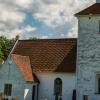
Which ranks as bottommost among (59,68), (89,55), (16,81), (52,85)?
(52,85)

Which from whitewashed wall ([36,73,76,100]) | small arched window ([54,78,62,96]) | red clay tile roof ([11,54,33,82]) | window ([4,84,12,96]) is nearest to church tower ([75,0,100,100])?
whitewashed wall ([36,73,76,100])

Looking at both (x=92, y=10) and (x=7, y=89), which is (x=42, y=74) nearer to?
(x=7, y=89)

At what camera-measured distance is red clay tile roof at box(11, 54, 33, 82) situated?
3641 cm

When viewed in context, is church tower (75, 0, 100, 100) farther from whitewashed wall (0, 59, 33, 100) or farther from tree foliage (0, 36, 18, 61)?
tree foliage (0, 36, 18, 61)

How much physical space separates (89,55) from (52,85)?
632 cm

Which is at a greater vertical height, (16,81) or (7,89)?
(16,81)

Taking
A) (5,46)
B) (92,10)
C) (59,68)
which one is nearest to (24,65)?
(59,68)

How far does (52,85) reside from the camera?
37.6m

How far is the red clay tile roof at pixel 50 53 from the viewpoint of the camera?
37.7 metres

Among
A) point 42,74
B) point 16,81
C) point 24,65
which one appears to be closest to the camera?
point 16,81

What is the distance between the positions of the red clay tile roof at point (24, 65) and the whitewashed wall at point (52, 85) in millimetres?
1395

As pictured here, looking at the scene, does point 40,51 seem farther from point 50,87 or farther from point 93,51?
point 93,51

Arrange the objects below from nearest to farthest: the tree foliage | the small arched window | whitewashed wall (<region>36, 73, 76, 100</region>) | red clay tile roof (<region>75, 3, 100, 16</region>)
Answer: red clay tile roof (<region>75, 3, 100, 16</region>)
whitewashed wall (<region>36, 73, 76, 100</region>)
the small arched window
the tree foliage

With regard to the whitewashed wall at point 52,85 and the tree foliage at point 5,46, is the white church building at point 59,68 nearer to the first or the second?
the whitewashed wall at point 52,85
